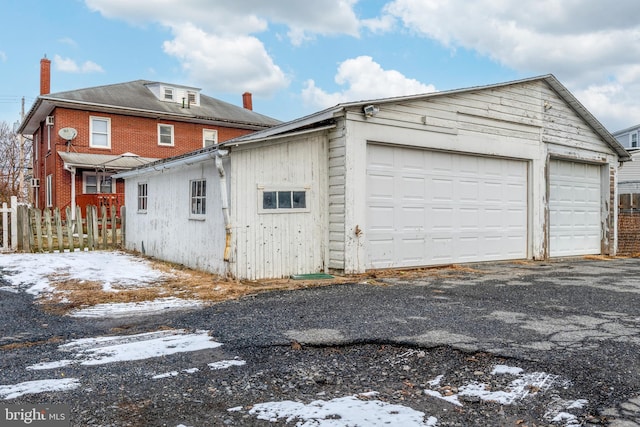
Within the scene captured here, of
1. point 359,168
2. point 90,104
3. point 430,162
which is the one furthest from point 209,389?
point 90,104

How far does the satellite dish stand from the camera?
19062 millimetres

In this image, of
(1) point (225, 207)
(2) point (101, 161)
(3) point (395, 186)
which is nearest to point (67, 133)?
(2) point (101, 161)

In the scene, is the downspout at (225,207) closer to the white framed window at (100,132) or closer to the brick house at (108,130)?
the brick house at (108,130)

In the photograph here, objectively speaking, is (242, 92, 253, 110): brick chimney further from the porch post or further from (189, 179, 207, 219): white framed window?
(189, 179, 207, 219): white framed window

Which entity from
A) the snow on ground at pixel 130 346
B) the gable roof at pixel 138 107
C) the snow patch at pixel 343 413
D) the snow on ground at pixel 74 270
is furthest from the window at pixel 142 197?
the snow patch at pixel 343 413

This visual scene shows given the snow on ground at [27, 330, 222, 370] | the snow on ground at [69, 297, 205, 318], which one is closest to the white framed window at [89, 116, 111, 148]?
the snow on ground at [69, 297, 205, 318]

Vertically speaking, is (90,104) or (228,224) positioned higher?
(90,104)

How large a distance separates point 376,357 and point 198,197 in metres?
6.39

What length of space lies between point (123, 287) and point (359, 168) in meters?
4.54

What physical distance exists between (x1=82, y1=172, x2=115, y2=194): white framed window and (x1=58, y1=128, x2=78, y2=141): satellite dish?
171 centimetres

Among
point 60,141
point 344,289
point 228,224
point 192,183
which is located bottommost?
point 344,289

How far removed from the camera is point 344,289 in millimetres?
7410

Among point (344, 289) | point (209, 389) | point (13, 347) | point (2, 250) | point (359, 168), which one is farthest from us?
point (2, 250)

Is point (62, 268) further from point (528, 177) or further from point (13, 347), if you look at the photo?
point (528, 177)
